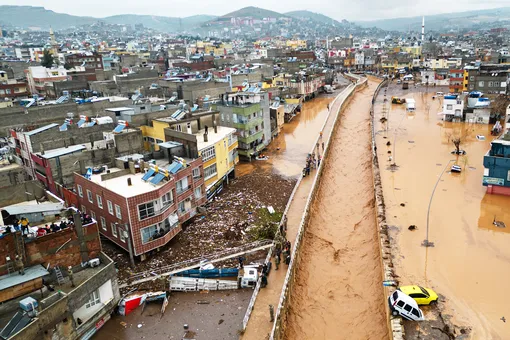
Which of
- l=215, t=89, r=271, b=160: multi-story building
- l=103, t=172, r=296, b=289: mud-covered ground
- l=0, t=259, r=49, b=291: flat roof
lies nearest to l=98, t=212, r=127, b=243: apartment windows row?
l=103, t=172, r=296, b=289: mud-covered ground

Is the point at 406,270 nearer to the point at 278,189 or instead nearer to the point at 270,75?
the point at 278,189

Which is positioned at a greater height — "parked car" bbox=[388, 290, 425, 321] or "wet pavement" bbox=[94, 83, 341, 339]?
"parked car" bbox=[388, 290, 425, 321]

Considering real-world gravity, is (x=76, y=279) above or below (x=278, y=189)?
above

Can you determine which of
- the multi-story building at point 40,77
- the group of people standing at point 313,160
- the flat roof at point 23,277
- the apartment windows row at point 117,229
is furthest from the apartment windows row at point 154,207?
the multi-story building at point 40,77

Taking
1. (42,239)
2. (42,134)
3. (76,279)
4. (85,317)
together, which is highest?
(42,134)

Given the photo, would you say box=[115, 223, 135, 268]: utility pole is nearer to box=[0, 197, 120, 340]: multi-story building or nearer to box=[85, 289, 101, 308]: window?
box=[0, 197, 120, 340]: multi-story building

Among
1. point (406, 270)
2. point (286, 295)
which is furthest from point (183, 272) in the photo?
point (406, 270)

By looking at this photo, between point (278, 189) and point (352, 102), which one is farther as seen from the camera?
point (352, 102)
